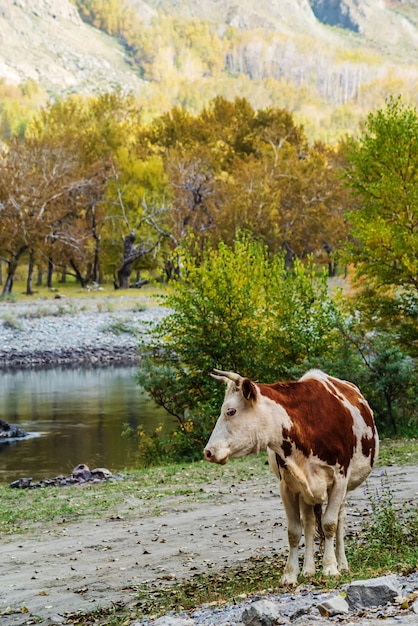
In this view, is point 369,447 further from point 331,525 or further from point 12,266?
point 12,266

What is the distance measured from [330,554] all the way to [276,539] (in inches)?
132

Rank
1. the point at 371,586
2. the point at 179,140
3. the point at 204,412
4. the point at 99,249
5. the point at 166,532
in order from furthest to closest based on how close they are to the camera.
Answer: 1. the point at 179,140
2. the point at 99,249
3. the point at 204,412
4. the point at 166,532
5. the point at 371,586

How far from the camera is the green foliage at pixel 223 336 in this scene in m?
25.6

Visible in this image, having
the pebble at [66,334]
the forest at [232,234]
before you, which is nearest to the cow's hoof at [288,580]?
the forest at [232,234]

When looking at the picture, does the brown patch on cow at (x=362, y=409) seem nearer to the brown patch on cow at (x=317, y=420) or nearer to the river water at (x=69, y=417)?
the brown patch on cow at (x=317, y=420)

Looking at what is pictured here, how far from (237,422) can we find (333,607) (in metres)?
1.89

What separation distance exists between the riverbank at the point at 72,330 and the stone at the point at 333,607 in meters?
46.2

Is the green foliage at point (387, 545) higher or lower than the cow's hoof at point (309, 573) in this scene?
lower

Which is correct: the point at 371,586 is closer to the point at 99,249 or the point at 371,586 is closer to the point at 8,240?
the point at 8,240

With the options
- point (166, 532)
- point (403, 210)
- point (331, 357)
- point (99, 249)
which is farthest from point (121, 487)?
point (99, 249)

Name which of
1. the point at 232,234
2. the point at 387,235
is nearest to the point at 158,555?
the point at 387,235

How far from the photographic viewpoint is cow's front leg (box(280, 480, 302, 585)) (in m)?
8.89

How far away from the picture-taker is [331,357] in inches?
1006

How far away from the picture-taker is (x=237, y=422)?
27.0 feet
